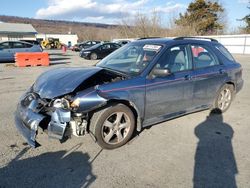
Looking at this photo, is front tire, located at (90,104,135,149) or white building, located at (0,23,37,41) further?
white building, located at (0,23,37,41)

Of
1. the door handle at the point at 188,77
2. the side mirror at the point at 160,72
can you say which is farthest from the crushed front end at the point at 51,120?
the door handle at the point at 188,77

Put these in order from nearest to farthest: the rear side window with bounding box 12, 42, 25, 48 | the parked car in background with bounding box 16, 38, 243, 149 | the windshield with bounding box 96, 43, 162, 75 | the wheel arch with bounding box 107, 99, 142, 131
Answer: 1. the parked car in background with bounding box 16, 38, 243, 149
2. the wheel arch with bounding box 107, 99, 142, 131
3. the windshield with bounding box 96, 43, 162, 75
4. the rear side window with bounding box 12, 42, 25, 48

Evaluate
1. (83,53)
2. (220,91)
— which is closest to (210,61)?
(220,91)

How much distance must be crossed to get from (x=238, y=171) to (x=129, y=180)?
1.47 metres

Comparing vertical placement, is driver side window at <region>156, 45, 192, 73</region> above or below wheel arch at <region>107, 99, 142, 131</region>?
above

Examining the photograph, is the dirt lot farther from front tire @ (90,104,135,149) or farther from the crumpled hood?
the crumpled hood

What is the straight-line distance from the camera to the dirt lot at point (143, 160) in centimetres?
318

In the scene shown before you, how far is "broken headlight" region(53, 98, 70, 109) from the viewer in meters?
3.64

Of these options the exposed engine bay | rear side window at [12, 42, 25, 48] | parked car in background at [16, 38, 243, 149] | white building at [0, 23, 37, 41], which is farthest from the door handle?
white building at [0, 23, 37, 41]

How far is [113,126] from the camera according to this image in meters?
4.02

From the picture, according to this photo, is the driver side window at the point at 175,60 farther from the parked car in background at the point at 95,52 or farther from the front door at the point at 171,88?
the parked car in background at the point at 95,52

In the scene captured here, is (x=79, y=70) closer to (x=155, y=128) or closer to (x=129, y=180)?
(x=155, y=128)

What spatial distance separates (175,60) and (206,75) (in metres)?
0.85

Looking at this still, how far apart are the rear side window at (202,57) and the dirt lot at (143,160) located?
122cm
